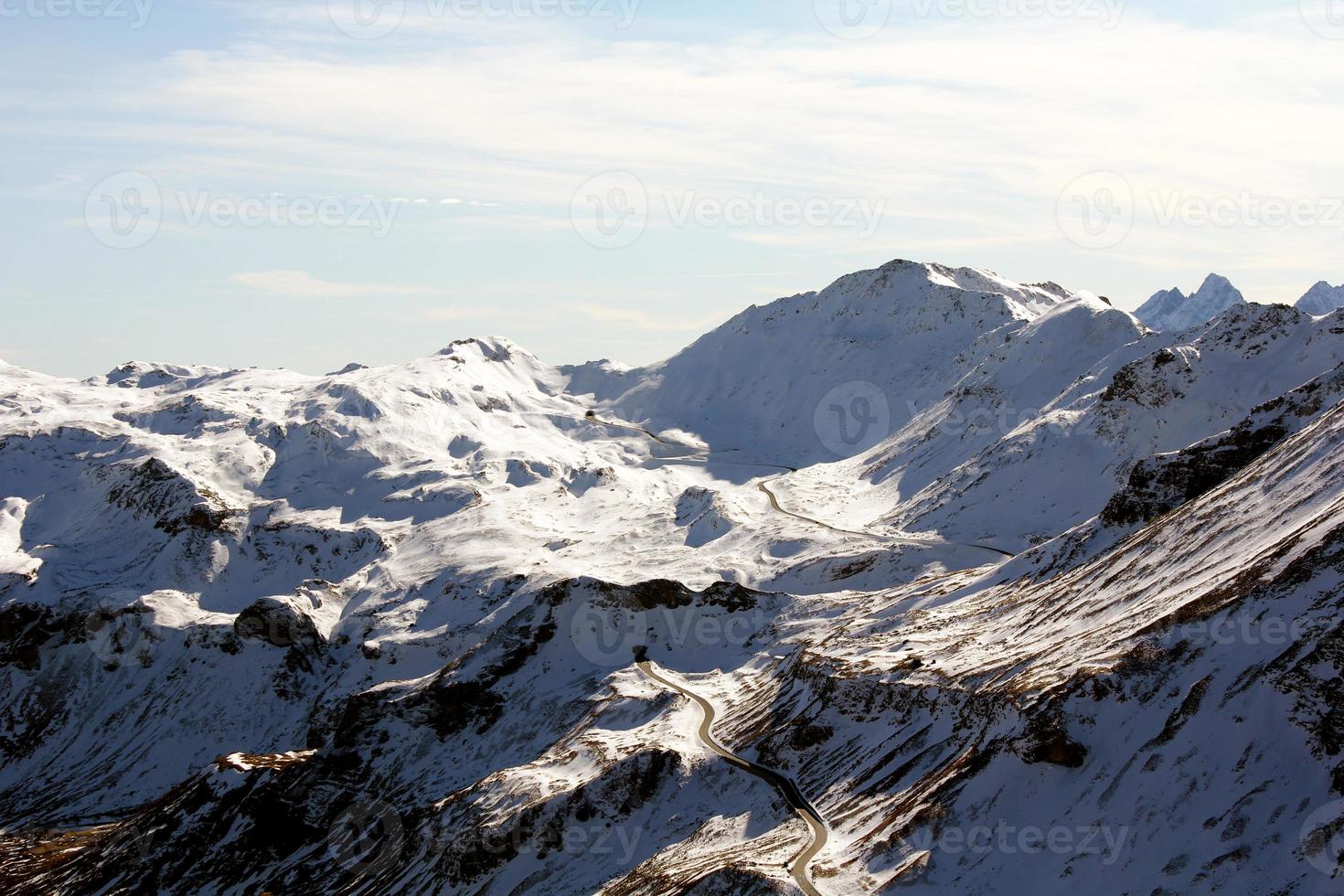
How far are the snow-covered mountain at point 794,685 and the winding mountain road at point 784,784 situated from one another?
0.36 m

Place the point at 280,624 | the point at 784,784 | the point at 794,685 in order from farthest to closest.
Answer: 1. the point at 280,624
2. the point at 794,685
3. the point at 784,784

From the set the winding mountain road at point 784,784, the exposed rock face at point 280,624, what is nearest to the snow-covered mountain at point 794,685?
the winding mountain road at point 784,784

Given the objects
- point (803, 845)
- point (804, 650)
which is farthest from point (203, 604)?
point (803, 845)

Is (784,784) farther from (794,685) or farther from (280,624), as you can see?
(280,624)

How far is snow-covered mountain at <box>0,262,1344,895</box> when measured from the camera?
67000 mm

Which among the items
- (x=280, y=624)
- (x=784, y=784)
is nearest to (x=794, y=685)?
(x=784, y=784)

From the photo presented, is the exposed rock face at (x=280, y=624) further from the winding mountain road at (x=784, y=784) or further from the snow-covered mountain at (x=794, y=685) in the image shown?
the winding mountain road at (x=784, y=784)

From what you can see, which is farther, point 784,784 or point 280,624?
point 280,624

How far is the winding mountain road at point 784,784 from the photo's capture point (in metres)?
73.7

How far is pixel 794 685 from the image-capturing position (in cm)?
10800

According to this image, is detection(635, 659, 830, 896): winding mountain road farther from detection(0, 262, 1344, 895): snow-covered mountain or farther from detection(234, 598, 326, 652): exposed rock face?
detection(234, 598, 326, 652): exposed rock face

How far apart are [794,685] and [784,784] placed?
1718 centimetres

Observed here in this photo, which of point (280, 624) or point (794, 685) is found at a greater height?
point (794, 685)

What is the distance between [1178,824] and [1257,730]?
670 centimetres
